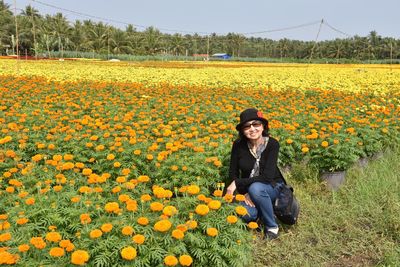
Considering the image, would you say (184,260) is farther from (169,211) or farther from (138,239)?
(169,211)

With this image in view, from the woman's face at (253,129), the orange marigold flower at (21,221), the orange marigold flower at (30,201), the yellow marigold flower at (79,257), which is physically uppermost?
the woman's face at (253,129)

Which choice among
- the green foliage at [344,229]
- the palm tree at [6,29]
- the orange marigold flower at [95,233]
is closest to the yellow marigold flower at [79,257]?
the orange marigold flower at [95,233]

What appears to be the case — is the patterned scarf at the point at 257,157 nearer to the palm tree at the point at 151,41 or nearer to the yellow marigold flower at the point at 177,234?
the yellow marigold flower at the point at 177,234

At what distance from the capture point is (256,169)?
12.8 feet

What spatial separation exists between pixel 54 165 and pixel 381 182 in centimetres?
381

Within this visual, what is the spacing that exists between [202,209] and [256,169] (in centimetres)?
145

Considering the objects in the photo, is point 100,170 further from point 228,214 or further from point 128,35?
point 128,35

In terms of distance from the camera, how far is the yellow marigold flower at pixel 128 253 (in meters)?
2.09

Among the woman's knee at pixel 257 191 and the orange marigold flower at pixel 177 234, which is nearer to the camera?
the orange marigold flower at pixel 177 234

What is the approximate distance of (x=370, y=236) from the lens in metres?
3.55

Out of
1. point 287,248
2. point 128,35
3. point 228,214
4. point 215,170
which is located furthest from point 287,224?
point 128,35

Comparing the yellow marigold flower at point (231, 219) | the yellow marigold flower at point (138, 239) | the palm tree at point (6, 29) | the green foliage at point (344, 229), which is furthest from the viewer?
the palm tree at point (6, 29)

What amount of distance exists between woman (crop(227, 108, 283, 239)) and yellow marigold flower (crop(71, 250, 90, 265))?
1808 millimetres

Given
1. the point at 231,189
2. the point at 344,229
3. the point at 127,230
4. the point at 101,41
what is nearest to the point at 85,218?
the point at 127,230
